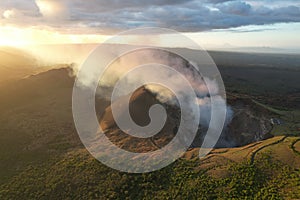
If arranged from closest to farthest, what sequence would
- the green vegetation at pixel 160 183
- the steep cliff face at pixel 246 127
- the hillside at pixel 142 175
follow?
1. the green vegetation at pixel 160 183
2. the hillside at pixel 142 175
3. the steep cliff face at pixel 246 127

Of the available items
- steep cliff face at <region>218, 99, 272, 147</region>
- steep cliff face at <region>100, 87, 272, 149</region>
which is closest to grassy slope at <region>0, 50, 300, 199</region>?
steep cliff face at <region>218, 99, 272, 147</region>

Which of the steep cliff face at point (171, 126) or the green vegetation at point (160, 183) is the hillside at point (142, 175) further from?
the steep cliff face at point (171, 126)

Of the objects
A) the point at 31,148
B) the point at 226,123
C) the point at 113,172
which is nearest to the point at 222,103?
the point at 226,123

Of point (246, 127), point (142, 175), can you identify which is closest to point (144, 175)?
point (142, 175)

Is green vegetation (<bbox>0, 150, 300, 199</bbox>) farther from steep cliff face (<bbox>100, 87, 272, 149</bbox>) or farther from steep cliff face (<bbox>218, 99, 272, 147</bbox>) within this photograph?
steep cliff face (<bbox>218, 99, 272, 147</bbox>)

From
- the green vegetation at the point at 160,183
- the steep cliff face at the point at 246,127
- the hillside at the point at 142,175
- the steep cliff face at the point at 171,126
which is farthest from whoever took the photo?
the steep cliff face at the point at 246,127

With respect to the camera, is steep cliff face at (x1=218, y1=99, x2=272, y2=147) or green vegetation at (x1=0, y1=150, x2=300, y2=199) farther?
steep cliff face at (x1=218, y1=99, x2=272, y2=147)

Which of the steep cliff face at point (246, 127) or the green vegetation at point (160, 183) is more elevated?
the steep cliff face at point (246, 127)

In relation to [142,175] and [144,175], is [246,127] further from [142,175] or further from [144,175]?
[142,175]

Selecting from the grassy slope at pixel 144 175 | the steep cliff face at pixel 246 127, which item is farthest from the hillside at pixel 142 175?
the steep cliff face at pixel 246 127

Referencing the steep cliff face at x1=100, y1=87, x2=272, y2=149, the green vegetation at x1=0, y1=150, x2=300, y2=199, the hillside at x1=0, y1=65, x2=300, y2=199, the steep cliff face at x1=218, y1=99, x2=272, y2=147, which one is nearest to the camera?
the green vegetation at x1=0, y1=150, x2=300, y2=199

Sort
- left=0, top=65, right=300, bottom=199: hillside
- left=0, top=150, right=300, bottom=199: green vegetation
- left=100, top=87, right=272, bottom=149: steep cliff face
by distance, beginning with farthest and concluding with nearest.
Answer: left=100, top=87, right=272, bottom=149: steep cliff face, left=0, top=65, right=300, bottom=199: hillside, left=0, top=150, right=300, bottom=199: green vegetation
